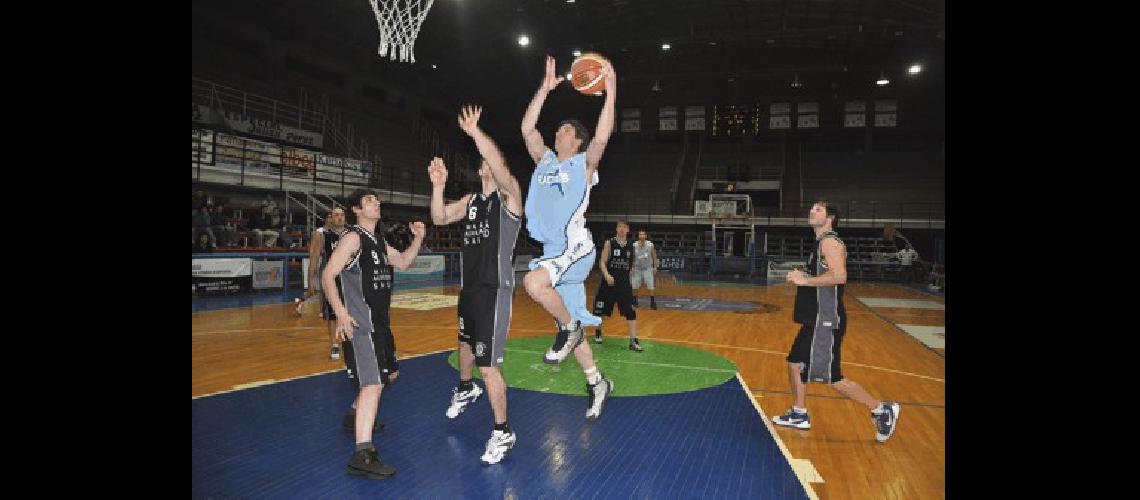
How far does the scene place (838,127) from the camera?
31109 mm

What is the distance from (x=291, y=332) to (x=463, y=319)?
5726 mm

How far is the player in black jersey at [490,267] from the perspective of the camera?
142 inches

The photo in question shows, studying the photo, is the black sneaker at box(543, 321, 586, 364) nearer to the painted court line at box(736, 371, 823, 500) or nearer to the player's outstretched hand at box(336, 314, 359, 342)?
the painted court line at box(736, 371, 823, 500)

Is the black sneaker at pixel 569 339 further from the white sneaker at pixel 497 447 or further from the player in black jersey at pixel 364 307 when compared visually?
the player in black jersey at pixel 364 307

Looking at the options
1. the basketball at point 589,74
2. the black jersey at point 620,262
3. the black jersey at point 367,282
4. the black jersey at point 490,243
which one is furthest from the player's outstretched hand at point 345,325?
the black jersey at point 620,262

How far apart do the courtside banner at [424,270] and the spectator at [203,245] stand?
4.81 m

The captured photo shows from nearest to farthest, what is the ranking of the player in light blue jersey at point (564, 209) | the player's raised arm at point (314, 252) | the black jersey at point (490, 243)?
the black jersey at point (490, 243), the player in light blue jersey at point (564, 209), the player's raised arm at point (314, 252)

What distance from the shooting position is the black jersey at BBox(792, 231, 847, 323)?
169 inches

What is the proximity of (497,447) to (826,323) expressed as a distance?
2.56 m

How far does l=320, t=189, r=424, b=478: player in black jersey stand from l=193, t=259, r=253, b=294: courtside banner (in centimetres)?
1086

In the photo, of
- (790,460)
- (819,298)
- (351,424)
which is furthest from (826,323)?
(351,424)

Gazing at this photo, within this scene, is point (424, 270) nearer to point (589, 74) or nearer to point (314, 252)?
point (314, 252)

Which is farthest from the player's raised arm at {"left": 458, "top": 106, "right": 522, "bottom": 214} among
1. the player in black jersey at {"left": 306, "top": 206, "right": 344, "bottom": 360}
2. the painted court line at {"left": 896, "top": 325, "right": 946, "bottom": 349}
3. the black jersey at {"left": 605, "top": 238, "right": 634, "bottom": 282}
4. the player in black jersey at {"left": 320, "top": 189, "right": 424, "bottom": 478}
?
the painted court line at {"left": 896, "top": 325, "right": 946, "bottom": 349}
